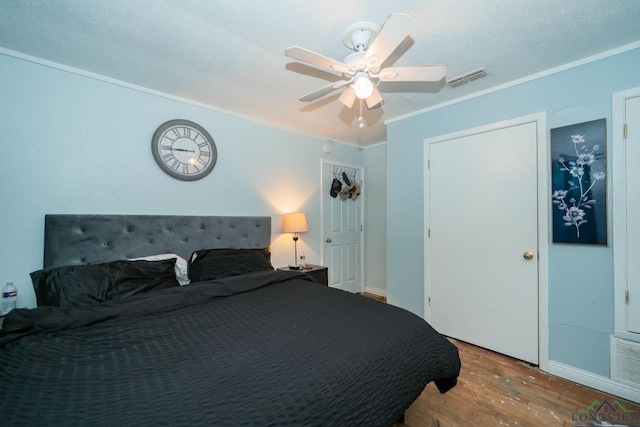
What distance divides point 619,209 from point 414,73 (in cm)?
175

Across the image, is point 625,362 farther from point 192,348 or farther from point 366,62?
point 192,348

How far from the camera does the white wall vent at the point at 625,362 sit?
1.77m

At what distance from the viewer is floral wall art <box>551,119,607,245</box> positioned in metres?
1.90

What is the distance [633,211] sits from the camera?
179 centimetres

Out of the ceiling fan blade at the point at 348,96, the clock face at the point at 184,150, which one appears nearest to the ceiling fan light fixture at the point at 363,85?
the ceiling fan blade at the point at 348,96

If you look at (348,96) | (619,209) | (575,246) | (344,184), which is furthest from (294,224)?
(619,209)

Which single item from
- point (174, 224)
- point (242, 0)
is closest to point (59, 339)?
point (174, 224)

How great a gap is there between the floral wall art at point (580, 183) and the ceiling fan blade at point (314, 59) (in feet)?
6.07

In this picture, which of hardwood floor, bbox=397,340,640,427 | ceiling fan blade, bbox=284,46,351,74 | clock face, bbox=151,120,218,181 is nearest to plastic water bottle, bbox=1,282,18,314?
clock face, bbox=151,120,218,181

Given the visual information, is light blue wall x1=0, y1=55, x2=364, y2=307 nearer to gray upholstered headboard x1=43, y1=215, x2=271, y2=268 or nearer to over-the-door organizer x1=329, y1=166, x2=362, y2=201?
gray upholstered headboard x1=43, y1=215, x2=271, y2=268

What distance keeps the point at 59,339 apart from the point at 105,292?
53 centimetres

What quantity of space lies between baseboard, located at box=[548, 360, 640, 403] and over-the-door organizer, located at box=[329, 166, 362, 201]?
284 centimetres

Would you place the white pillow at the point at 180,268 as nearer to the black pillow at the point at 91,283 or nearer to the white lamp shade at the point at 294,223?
the black pillow at the point at 91,283

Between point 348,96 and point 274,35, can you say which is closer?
point 274,35
